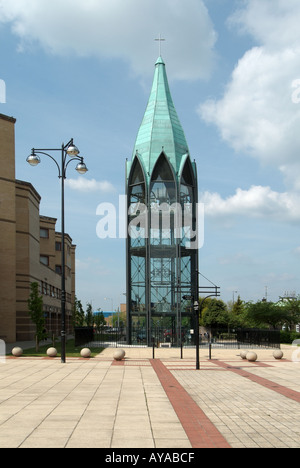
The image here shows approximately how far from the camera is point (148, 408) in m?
13.2

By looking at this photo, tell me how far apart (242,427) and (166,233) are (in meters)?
38.6

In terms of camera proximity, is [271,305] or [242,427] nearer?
[242,427]

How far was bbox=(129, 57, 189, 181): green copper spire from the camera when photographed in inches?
1932

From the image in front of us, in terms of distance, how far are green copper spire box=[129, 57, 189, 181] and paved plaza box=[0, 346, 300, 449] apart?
28090mm

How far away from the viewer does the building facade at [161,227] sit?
48.1 metres

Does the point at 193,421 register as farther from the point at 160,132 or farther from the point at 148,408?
the point at 160,132

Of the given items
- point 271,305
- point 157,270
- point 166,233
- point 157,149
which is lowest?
point 271,305

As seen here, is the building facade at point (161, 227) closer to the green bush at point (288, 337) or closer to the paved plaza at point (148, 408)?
the green bush at point (288, 337)

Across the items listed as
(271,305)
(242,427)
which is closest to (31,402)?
(242,427)

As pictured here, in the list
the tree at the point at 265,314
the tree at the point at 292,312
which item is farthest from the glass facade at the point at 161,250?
the tree at the point at 292,312

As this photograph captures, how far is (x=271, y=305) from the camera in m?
70.9

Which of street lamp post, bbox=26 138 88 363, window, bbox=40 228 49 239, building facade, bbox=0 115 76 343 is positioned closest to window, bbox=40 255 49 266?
window, bbox=40 228 49 239
